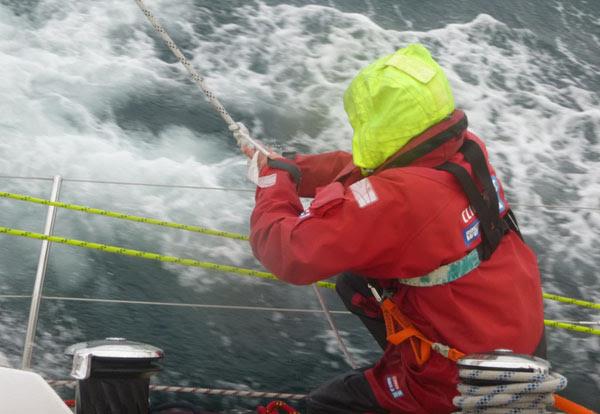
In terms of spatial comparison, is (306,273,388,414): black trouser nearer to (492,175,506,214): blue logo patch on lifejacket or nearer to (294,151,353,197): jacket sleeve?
(294,151,353,197): jacket sleeve

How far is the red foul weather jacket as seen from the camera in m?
1.64

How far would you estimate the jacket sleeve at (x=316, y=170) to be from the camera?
2127 mm

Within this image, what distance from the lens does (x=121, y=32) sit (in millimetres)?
4344

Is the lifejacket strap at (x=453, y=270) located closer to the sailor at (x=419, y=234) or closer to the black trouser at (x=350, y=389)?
the sailor at (x=419, y=234)

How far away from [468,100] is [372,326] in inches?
106

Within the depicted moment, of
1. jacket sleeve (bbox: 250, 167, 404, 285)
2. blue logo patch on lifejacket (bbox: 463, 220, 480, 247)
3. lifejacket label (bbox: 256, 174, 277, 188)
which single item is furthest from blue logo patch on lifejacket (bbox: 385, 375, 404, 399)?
lifejacket label (bbox: 256, 174, 277, 188)

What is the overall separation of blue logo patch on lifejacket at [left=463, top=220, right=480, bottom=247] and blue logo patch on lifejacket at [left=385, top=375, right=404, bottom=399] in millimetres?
422

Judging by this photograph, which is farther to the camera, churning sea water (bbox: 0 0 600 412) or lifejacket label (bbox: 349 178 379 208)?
churning sea water (bbox: 0 0 600 412)

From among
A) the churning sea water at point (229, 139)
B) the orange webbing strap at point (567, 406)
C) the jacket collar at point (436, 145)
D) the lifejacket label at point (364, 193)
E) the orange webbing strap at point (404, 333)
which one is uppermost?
the jacket collar at point (436, 145)

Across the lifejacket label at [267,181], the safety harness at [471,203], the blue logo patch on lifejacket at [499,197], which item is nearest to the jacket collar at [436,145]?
the safety harness at [471,203]

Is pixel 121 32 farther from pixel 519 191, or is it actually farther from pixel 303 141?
pixel 519 191

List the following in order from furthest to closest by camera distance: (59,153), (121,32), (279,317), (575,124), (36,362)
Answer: (575,124) < (121,32) < (59,153) < (279,317) < (36,362)

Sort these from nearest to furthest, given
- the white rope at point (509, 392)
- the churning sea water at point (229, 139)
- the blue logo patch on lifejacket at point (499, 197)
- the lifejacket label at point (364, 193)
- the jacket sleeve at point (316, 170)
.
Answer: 1. the white rope at point (509, 392)
2. the lifejacket label at point (364, 193)
3. the blue logo patch on lifejacket at point (499, 197)
4. the jacket sleeve at point (316, 170)
5. the churning sea water at point (229, 139)

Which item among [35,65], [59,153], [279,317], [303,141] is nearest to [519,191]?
[303,141]
